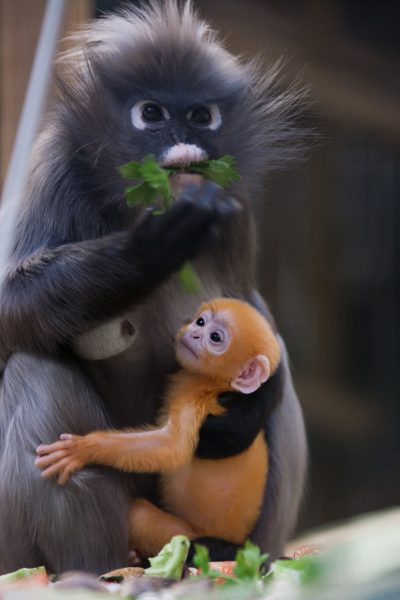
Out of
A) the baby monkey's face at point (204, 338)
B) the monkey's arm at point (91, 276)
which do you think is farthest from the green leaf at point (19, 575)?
the baby monkey's face at point (204, 338)

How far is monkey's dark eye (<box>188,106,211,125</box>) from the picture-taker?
3.85 meters

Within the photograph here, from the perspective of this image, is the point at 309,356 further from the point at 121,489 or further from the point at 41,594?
the point at 41,594

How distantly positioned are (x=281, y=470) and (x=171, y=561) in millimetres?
1207

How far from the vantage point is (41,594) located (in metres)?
2.20

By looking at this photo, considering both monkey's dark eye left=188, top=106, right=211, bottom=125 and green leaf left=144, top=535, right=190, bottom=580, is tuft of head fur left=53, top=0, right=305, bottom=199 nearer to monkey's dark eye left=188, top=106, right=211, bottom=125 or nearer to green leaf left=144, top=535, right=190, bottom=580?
monkey's dark eye left=188, top=106, right=211, bottom=125

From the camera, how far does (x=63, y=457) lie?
3.58 m

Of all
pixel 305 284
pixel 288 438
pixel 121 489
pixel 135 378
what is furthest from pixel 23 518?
pixel 305 284

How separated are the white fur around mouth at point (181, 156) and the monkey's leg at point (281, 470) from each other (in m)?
1.00

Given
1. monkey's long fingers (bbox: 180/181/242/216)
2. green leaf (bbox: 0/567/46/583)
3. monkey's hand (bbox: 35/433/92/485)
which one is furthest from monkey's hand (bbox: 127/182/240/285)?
green leaf (bbox: 0/567/46/583)

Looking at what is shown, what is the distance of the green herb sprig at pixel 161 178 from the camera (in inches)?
137

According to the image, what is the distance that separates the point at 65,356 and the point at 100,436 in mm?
302

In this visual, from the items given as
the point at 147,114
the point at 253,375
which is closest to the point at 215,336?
the point at 253,375

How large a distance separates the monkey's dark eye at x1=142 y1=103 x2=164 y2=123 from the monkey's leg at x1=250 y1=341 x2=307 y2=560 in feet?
3.39

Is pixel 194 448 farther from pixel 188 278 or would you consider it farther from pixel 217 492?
pixel 188 278
